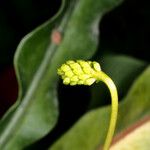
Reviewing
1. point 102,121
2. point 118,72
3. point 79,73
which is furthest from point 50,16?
point 79,73

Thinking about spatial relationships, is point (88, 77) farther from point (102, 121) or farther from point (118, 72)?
point (118, 72)

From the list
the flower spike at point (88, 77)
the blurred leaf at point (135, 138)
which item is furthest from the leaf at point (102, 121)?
the flower spike at point (88, 77)

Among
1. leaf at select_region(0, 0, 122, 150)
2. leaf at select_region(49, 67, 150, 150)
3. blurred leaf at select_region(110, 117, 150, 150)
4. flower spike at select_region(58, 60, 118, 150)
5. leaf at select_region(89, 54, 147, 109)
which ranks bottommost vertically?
leaf at select_region(89, 54, 147, 109)

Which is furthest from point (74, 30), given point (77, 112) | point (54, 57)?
point (77, 112)

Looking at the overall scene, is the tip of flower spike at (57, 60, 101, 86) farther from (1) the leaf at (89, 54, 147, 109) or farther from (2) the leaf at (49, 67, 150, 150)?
(1) the leaf at (89, 54, 147, 109)

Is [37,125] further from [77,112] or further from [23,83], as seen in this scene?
[77,112]

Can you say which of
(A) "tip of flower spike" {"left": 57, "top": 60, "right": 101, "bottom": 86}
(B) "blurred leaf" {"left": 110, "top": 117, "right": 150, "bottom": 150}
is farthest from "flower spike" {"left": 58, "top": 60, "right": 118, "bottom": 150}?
(B) "blurred leaf" {"left": 110, "top": 117, "right": 150, "bottom": 150}

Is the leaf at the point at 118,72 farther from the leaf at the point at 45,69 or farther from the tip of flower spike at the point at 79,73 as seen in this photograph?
the tip of flower spike at the point at 79,73

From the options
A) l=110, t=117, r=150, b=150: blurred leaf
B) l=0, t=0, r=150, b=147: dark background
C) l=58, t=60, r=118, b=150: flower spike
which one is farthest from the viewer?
l=0, t=0, r=150, b=147: dark background
